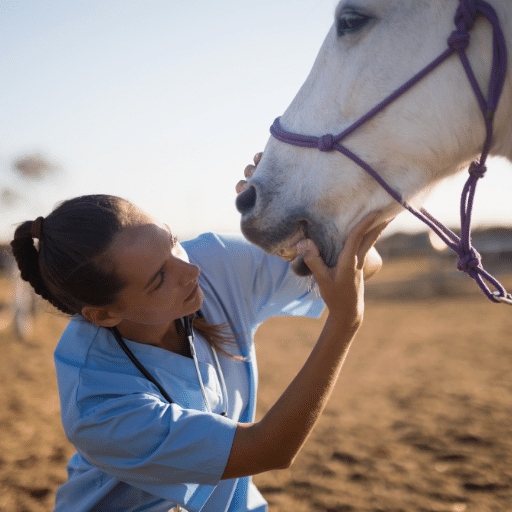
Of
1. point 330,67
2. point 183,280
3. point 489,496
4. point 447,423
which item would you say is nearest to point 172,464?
point 183,280

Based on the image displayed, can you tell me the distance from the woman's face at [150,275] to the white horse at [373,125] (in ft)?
0.79

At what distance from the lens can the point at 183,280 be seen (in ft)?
4.31

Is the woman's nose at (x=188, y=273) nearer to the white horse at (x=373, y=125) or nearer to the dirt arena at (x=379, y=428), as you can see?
the white horse at (x=373, y=125)

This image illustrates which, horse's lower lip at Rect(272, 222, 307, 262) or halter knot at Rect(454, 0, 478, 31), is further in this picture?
horse's lower lip at Rect(272, 222, 307, 262)

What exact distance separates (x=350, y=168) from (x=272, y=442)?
766 millimetres

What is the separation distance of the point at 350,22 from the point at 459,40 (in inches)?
11.9

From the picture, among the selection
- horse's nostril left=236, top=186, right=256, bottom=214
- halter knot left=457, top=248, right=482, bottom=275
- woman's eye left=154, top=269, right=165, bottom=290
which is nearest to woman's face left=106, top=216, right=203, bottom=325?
woman's eye left=154, top=269, right=165, bottom=290

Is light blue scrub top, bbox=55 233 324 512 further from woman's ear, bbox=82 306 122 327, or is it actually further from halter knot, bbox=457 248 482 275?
halter knot, bbox=457 248 482 275

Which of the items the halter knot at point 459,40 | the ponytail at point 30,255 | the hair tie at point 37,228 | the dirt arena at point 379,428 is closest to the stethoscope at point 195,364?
the ponytail at point 30,255

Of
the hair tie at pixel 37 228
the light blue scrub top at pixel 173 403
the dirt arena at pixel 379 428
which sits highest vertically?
the hair tie at pixel 37 228

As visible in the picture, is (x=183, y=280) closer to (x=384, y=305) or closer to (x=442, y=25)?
(x=442, y=25)

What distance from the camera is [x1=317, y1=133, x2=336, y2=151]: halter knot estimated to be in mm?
1275

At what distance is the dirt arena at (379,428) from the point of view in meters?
2.78

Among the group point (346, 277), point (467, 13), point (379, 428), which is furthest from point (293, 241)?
point (379, 428)
